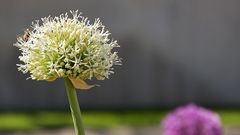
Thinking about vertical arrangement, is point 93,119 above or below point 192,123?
below

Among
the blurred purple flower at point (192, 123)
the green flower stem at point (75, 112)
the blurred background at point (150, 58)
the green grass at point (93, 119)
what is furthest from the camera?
the blurred background at point (150, 58)

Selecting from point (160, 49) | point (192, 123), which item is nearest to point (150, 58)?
point (160, 49)

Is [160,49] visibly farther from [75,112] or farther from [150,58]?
[75,112]

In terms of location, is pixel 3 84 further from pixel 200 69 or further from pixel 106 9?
pixel 200 69

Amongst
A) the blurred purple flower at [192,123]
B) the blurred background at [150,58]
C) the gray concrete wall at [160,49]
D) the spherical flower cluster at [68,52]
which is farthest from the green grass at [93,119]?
the spherical flower cluster at [68,52]

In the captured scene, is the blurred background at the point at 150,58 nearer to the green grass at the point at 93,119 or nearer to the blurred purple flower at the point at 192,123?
the green grass at the point at 93,119

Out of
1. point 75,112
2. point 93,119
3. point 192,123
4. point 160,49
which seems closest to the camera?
point 75,112

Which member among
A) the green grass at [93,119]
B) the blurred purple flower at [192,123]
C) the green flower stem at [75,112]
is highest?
the green flower stem at [75,112]
